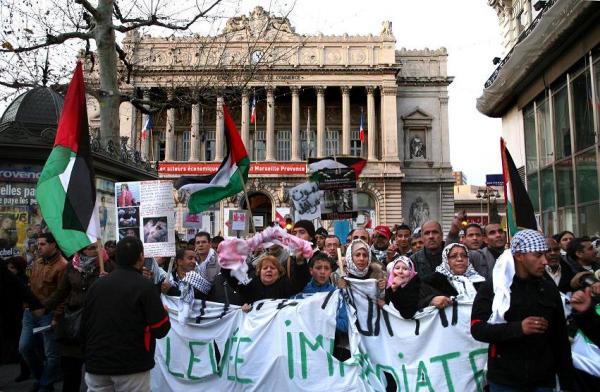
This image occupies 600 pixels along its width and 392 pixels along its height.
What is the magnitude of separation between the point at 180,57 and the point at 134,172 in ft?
113

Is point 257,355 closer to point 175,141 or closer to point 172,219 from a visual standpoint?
point 172,219

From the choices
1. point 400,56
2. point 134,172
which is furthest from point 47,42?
point 400,56

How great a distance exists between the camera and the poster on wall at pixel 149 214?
6391 millimetres

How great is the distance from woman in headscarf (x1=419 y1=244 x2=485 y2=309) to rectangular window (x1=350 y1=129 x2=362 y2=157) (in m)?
42.3

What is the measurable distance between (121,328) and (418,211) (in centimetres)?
4423

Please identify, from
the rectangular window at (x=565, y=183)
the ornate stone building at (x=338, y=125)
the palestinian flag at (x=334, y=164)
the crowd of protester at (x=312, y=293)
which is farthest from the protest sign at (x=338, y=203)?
the ornate stone building at (x=338, y=125)

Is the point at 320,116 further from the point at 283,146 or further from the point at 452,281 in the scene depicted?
the point at 452,281

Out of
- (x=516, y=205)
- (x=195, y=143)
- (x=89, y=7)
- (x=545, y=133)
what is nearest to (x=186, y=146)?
(x=195, y=143)

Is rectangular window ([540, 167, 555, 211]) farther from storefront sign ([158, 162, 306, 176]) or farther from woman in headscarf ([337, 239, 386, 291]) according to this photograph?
storefront sign ([158, 162, 306, 176])

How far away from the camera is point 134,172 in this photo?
39.0ft

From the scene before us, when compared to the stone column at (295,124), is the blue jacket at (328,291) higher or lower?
lower

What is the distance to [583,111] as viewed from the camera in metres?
14.4

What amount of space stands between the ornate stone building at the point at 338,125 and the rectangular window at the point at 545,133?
2636cm

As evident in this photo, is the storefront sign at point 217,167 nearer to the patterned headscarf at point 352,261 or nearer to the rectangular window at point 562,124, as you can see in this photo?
the rectangular window at point 562,124
